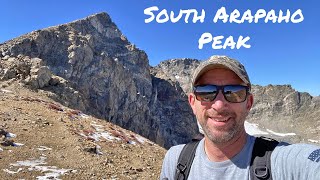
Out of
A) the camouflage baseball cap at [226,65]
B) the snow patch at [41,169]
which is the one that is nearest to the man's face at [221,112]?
the camouflage baseball cap at [226,65]

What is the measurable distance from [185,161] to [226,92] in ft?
3.50

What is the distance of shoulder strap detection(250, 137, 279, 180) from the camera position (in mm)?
3619

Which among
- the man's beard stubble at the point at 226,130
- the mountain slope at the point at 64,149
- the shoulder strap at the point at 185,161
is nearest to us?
the man's beard stubble at the point at 226,130

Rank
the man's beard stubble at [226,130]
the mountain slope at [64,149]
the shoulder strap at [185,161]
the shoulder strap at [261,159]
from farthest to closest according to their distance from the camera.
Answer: the mountain slope at [64,149]
the shoulder strap at [185,161]
the man's beard stubble at [226,130]
the shoulder strap at [261,159]

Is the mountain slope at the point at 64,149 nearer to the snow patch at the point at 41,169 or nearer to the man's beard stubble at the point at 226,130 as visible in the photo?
the snow patch at the point at 41,169

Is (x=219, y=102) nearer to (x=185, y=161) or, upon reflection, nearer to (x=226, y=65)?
(x=226, y=65)

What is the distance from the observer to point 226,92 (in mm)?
4414

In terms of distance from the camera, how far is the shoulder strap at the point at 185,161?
4.41m

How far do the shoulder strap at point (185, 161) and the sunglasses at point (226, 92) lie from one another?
2.26ft

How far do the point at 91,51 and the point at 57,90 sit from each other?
94.9 m

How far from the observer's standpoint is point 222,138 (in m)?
4.27

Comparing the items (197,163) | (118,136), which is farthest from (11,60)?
(197,163)

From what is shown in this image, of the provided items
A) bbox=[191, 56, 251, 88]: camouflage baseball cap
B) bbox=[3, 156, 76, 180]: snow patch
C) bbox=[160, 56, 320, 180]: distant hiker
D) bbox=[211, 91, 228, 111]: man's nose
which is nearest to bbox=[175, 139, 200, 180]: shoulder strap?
bbox=[160, 56, 320, 180]: distant hiker

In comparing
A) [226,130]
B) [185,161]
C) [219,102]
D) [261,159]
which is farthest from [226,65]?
[185,161]
